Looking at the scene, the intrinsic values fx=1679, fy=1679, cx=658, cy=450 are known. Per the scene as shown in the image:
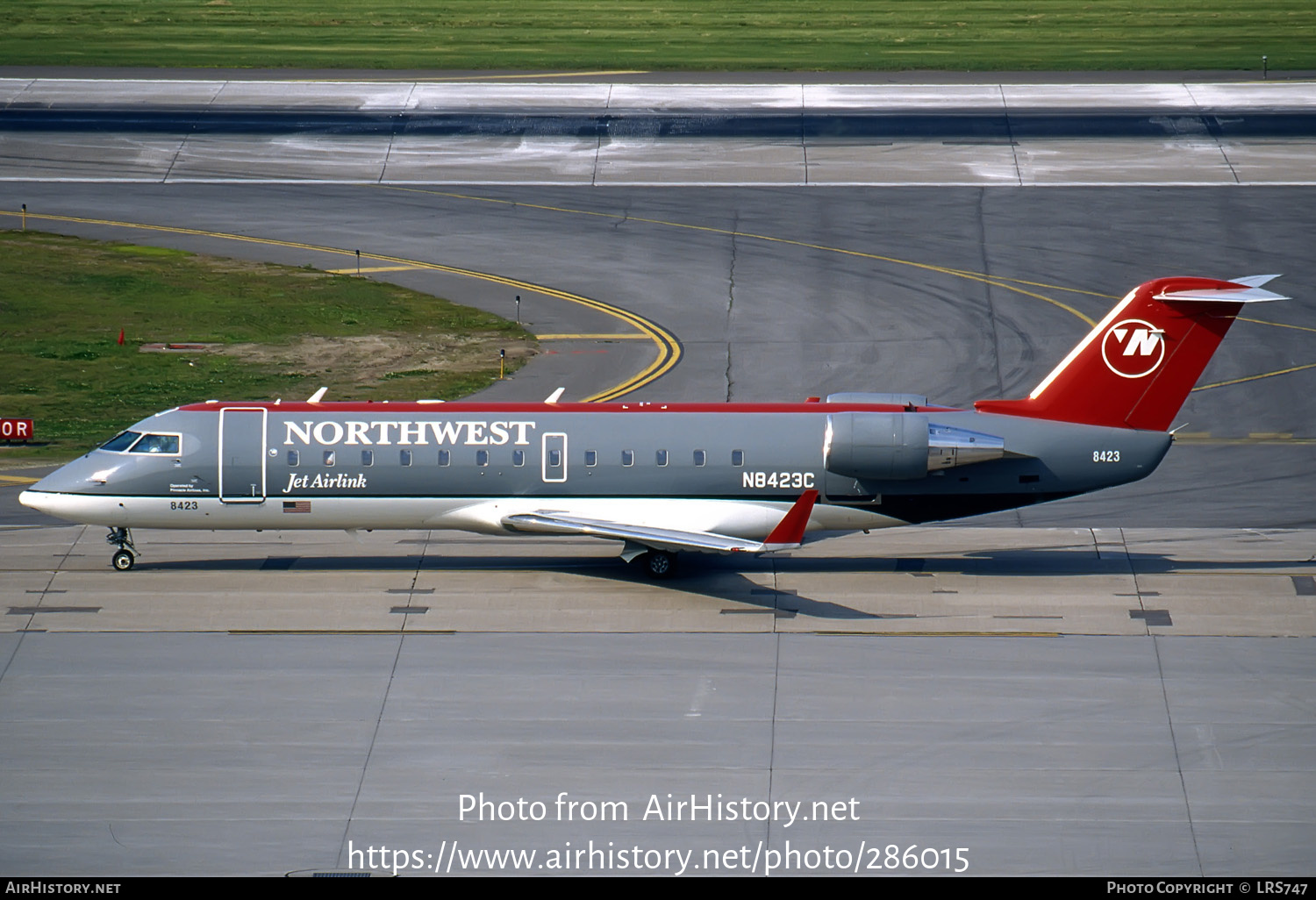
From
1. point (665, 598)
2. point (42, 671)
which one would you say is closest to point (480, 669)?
point (665, 598)

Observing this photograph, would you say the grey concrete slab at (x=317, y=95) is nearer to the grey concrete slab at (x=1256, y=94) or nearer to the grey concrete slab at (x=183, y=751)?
the grey concrete slab at (x=1256, y=94)

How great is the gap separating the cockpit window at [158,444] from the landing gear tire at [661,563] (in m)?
10.4

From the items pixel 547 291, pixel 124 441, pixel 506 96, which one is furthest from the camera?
pixel 506 96

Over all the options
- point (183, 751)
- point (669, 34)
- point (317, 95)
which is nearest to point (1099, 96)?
point (669, 34)

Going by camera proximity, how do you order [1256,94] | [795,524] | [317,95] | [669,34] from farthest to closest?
[669,34]
[317,95]
[1256,94]
[795,524]

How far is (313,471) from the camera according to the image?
35.4 metres

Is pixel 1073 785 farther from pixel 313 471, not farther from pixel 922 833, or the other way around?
pixel 313 471

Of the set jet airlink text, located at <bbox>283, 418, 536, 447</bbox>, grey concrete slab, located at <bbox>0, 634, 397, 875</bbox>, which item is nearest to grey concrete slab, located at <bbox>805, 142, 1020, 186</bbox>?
jet airlink text, located at <bbox>283, 418, 536, 447</bbox>

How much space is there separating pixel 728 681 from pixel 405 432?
367 inches

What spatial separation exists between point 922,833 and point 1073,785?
10.1 ft

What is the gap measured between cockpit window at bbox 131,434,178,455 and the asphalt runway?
2.86 metres

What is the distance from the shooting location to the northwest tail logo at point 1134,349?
35594 millimetres

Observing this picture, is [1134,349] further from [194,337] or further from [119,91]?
[119,91]

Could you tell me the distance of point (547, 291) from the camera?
57.9 meters
